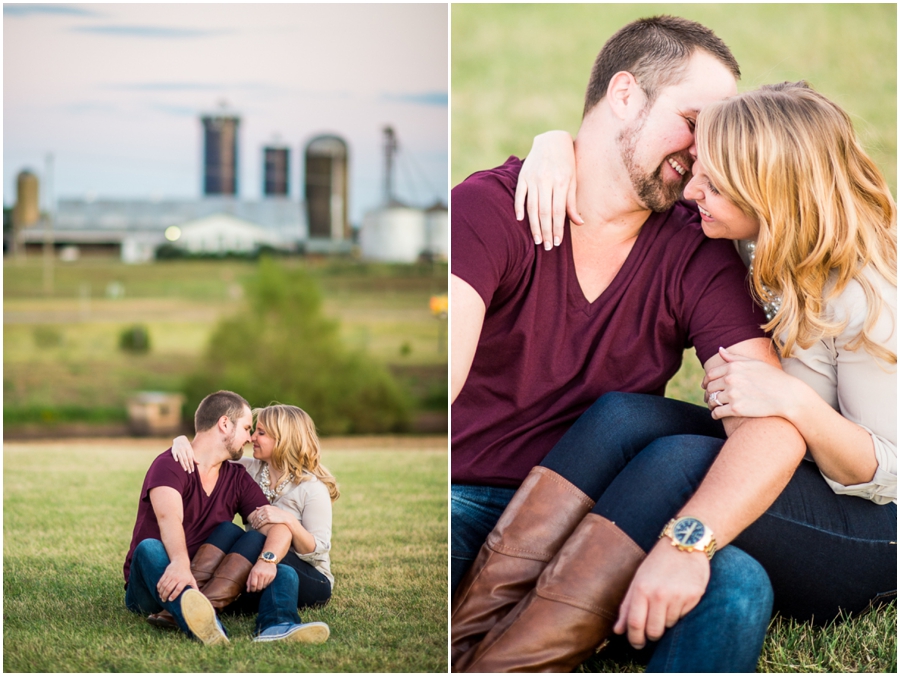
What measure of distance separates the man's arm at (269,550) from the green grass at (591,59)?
1453mm

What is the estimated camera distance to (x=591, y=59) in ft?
15.8

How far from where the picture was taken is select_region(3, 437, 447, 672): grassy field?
1850 mm

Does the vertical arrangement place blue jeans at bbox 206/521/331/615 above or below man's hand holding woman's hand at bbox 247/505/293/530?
below

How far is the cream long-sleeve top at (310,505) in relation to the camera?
6.84 ft

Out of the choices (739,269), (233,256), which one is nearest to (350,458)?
(739,269)

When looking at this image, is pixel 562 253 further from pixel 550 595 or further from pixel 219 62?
pixel 219 62

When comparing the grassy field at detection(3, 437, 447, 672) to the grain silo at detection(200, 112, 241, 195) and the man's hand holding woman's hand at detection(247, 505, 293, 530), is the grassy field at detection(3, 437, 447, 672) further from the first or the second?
the grain silo at detection(200, 112, 241, 195)

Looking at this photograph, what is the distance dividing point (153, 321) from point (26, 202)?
7.45 feet

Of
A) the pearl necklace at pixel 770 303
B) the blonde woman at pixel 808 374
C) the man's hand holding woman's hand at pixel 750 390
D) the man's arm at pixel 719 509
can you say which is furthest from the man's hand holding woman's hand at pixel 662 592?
the pearl necklace at pixel 770 303

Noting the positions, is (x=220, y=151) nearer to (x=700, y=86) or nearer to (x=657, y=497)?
(x=700, y=86)

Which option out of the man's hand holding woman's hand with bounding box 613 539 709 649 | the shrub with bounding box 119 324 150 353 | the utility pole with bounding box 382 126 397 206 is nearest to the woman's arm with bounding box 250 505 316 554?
the man's hand holding woman's hand with bounding box 613 539 709 649

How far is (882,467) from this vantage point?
1.78 metres

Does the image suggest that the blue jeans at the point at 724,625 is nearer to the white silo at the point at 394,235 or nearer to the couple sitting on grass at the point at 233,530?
the couple sitting on grass at the point at 233,530

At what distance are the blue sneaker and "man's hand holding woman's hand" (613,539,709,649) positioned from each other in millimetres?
643
